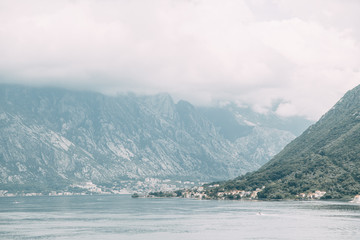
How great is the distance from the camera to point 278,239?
19075 centimetres

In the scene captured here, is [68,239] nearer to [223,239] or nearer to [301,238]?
[223,239]

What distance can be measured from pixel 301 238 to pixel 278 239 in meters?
9.09

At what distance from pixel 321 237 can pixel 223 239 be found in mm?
34856

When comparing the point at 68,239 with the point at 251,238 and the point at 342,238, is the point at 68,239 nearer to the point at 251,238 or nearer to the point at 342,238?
the point at 251,238

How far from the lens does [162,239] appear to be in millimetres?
196250

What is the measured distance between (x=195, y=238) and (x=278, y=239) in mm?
30215

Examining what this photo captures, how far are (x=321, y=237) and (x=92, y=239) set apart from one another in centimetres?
8244

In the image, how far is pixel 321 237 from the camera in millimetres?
194250

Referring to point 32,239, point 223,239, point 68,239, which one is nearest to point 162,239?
point 223,239

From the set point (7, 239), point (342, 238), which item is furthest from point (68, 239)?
point (342, 238)

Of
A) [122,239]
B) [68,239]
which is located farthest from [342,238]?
[68,239]

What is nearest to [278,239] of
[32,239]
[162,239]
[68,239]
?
[162,239]

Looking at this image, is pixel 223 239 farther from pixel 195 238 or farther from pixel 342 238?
pixel 342 238

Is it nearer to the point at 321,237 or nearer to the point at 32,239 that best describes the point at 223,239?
the point at 321,237
